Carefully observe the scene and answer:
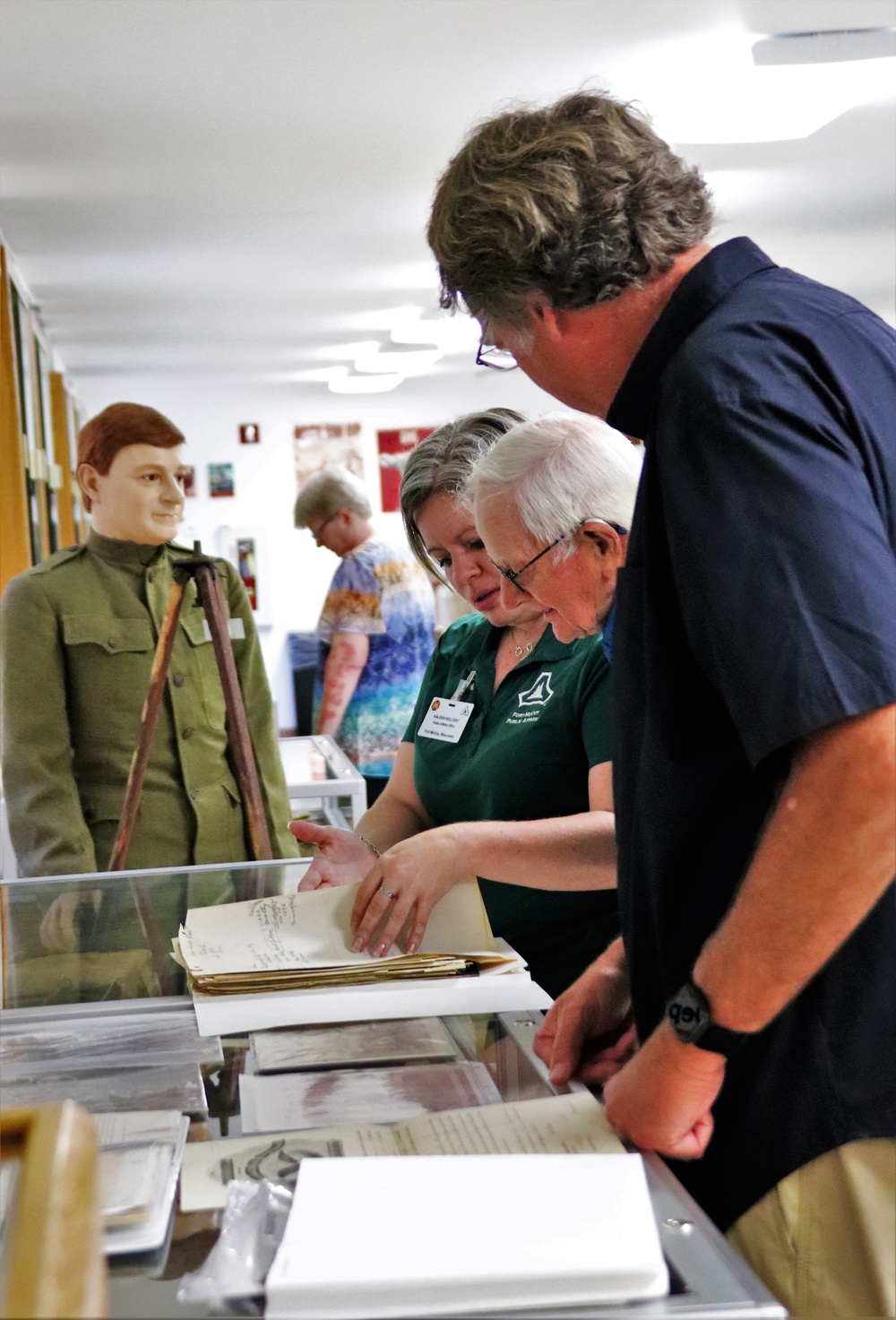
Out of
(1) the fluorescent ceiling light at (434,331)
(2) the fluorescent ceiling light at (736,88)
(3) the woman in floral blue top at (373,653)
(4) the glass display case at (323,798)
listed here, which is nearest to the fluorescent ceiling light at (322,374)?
(1) the fluorescent ceiling light at (434,331)

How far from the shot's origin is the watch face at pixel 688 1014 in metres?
0.95

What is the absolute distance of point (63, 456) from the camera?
7.97 m

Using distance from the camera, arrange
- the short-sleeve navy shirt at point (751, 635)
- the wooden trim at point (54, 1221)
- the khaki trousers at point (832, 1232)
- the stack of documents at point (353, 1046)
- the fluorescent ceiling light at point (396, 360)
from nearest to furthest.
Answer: the wooden trim at point (54, 1221) < the short-sleeve navy shirt at point (751, 635) < the khaki trousers at point (832, 1232) < the stack of documents at point (353, 1046) < the fluorescent ceiling light at point (396, 360)

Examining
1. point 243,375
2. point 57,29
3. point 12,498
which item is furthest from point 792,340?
point 243,375

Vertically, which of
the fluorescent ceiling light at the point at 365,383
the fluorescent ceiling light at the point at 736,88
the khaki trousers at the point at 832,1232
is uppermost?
the fluorescent ceiling light at the point at 736,88

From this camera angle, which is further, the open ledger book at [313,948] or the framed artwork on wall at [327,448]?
the framed artwork on wall at [327,448]

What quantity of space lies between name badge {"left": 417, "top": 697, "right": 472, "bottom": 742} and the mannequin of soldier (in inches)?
35.7

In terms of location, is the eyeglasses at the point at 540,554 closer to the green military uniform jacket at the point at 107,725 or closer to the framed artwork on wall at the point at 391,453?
the green military uniform jacket at the point at 107,725

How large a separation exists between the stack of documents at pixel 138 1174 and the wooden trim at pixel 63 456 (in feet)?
21.9

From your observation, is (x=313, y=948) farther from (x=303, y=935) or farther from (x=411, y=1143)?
(x=411, y=1143)

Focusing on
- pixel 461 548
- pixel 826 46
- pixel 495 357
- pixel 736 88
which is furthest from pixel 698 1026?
pixel 736 88

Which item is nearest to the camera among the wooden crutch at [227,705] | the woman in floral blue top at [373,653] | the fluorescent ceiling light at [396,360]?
the wooden crutch at [227,705]

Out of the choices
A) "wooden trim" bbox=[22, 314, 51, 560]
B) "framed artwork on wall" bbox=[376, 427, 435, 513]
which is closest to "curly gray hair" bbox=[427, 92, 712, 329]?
"wooden trim" bbox=[22, 314, 51, 560]

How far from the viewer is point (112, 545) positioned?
287 centimetres
